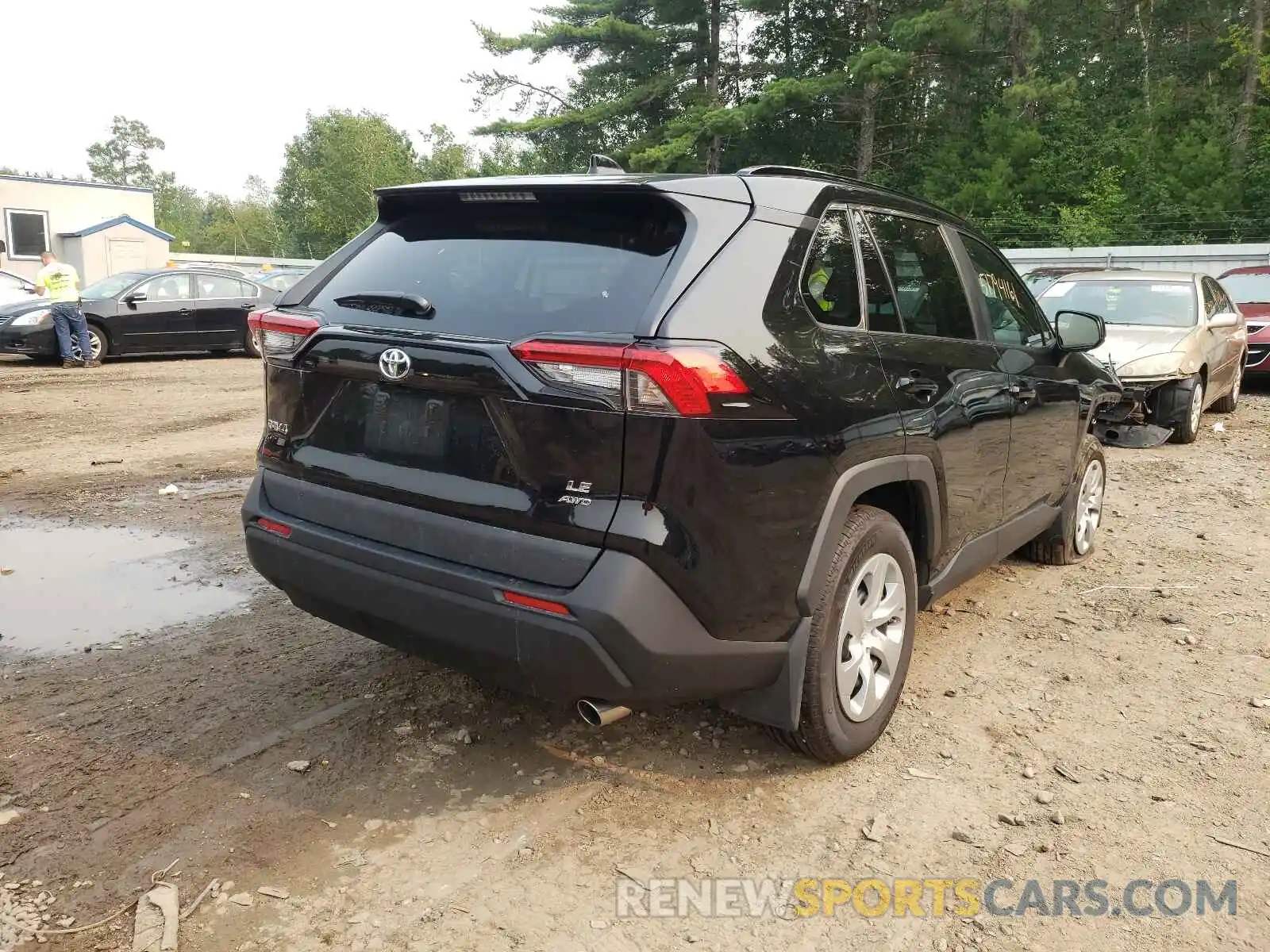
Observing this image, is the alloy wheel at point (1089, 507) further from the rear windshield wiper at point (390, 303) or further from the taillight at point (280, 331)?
the taillight at point (280, 331)

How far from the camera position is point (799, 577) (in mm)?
2658

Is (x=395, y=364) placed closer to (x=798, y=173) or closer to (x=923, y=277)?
(x=798, y=173)

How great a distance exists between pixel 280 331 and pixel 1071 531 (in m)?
4.10

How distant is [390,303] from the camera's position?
2803mm

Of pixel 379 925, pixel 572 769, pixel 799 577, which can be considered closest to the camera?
pixel 379 925

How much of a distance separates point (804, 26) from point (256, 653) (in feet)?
108

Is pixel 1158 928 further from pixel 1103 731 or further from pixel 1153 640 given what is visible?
pixel 1153 640

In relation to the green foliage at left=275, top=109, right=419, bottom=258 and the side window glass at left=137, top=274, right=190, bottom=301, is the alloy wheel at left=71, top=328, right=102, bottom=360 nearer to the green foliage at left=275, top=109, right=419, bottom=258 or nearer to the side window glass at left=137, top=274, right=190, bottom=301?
the side window glass at left=137, top=274, right=190, bottom=301

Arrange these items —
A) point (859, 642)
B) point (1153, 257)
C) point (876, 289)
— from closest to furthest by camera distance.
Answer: point (859, 642) → point (876, 289) → point (1153, 257)

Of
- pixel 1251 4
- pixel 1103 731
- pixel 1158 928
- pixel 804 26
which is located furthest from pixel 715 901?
pixel 1251 4

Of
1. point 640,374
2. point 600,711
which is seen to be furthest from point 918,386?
point 600,711

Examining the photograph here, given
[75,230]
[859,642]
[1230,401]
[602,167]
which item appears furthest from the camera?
[75,230]

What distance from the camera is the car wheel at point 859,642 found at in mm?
2812

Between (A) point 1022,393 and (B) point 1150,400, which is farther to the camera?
(B) point 1150,400
